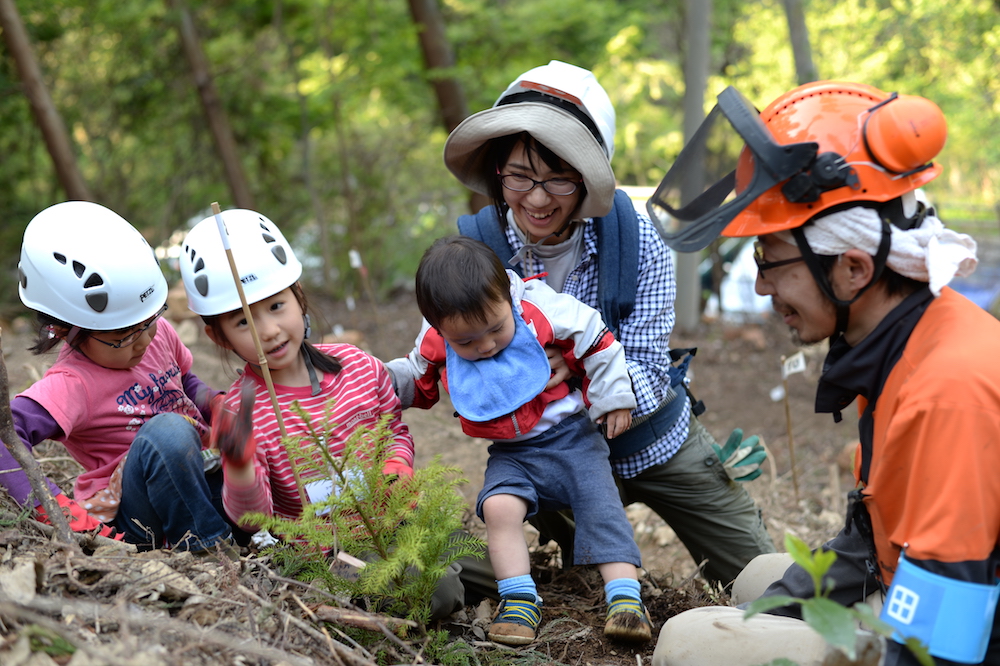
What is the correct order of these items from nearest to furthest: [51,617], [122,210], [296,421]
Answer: [51,617], [296,421], [122,210]

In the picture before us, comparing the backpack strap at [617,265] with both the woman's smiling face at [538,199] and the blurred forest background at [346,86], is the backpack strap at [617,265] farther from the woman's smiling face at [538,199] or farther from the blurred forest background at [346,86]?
the blurred forest background at [346,86]

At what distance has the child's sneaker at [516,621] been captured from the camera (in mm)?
2668

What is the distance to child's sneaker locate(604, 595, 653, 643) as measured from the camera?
2.67m

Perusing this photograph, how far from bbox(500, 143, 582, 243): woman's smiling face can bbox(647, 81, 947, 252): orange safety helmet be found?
653mm

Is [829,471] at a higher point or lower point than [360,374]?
lower

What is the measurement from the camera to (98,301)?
2.89 meters

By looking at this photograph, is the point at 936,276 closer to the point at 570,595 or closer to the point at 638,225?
the point at 638,225

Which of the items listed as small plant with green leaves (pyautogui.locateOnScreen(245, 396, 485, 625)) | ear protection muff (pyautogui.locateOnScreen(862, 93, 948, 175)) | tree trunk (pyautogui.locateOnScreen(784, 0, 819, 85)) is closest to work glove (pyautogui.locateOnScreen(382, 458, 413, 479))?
small plant with green leaves (pyautogui.locateOnScreen(245, 396, 485, 625))

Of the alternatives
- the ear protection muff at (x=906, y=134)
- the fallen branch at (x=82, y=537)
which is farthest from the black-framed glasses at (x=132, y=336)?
the ear protection muff at (x=906, y=134)

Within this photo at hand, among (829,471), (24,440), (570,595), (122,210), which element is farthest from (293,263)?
(122,210)

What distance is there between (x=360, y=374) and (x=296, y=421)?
0.32 m

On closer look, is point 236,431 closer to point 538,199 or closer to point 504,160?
point 538,199

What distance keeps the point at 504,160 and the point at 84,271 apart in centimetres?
161

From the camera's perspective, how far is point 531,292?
3.06 meters
